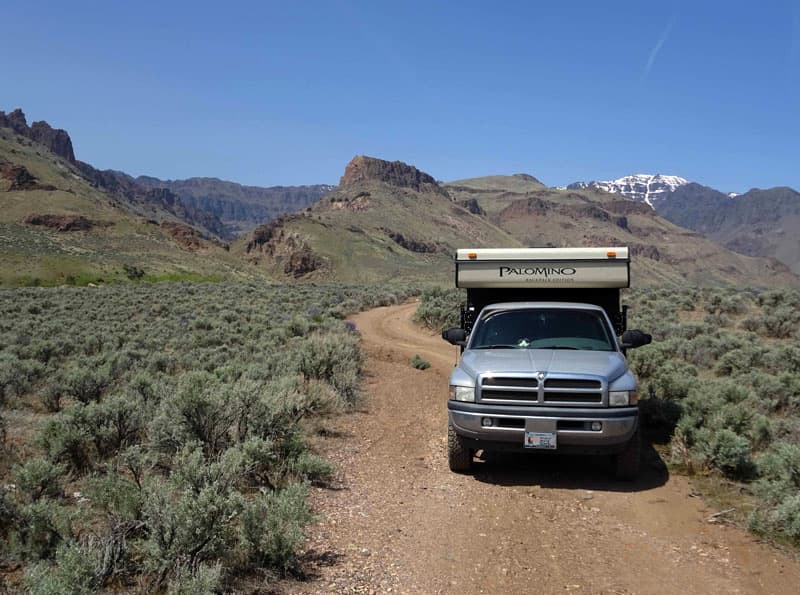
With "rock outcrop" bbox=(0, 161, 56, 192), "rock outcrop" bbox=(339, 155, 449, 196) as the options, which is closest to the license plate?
"rock outcrop" bbox=(0, 161, 56, 192)

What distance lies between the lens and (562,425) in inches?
229

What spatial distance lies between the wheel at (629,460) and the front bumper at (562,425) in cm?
24

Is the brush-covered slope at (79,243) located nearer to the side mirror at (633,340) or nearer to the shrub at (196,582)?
the side mirror at (633,340)

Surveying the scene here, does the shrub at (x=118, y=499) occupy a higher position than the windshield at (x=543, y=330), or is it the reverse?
the windshield at (x=543, y=330)

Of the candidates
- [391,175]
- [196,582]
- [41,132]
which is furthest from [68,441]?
[41,132]

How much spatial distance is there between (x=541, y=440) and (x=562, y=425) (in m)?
0.26

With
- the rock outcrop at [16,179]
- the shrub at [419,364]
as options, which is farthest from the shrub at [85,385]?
the rock outcrop at [16,179]

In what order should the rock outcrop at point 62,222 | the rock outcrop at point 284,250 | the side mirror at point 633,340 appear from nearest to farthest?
the side mirror at point 633,340, the rock outcrop at point 62,222, the rock outcrop at point 284,250

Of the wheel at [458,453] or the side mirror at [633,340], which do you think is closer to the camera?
the wheel at [458,453]

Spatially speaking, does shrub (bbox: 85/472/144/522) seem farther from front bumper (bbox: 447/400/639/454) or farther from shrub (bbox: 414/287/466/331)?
shrub (bbox: 414/287/466/331)

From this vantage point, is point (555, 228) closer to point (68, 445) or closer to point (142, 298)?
point (142, 298)

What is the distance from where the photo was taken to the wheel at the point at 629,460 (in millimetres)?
6095

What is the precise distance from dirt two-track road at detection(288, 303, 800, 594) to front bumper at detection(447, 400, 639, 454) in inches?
20.1

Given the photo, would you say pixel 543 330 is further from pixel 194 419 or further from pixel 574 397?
pixel 194 419
